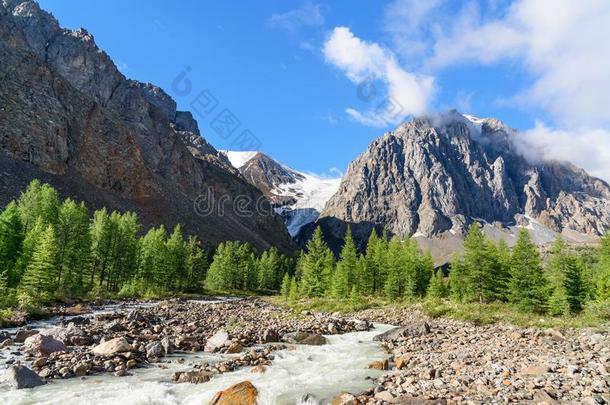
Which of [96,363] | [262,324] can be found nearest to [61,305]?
[262,324]

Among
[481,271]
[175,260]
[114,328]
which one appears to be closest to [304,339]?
[114,328]

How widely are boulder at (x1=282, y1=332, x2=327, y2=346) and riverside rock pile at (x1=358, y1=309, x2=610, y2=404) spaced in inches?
179

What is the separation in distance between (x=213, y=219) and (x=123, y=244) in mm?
121826

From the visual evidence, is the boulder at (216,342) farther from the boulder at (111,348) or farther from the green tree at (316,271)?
the green tree at (316,271)

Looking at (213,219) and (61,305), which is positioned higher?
(213,219)

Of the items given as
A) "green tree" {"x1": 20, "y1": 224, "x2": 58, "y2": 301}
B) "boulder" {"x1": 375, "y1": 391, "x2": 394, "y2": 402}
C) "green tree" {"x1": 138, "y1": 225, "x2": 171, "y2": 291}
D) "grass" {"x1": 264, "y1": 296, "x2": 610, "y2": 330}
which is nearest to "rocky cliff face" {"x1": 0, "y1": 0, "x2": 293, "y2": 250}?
"green tree" {"x1": 138, "y1": 225, "x2": 171, "y2": 291}

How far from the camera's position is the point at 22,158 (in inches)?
4879

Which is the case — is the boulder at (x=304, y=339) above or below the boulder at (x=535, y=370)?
below

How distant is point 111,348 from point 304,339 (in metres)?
11.8

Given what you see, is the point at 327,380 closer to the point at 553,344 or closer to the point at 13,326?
the point at 553,344

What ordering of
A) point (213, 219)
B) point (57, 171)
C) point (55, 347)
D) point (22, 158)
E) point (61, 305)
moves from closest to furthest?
point (55, 347) < point (61, 305) < point (22, 158) < point (57, 171) < point (213, 219)

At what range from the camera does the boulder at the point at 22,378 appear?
14.7m

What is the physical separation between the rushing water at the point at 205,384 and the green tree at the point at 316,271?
4975 cm

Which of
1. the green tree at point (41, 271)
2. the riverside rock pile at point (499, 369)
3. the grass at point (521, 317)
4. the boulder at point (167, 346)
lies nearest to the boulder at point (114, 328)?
Result: the boulder at point (167, 346)
